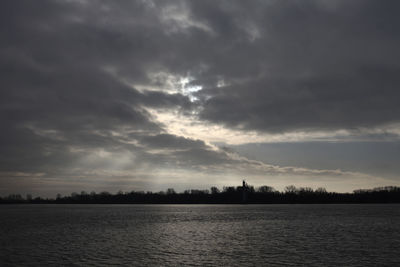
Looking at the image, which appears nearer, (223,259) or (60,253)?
(223,259)

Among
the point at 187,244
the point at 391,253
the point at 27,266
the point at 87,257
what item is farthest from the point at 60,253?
the point at 391,253

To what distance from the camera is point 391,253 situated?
43000mm

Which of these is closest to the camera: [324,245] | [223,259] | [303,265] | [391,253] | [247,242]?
[303,265]

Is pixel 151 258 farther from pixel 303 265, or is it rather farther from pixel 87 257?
pixel 303 265

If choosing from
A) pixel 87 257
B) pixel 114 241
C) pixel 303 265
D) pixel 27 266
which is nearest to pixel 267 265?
pixel 303 265

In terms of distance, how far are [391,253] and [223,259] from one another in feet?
64.1

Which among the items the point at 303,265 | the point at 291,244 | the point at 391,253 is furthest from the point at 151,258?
the point at 391,253

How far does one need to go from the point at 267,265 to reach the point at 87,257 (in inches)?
774

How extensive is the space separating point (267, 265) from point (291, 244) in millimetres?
16567

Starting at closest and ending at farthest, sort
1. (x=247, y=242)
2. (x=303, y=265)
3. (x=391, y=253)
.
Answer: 1. (x=303, y=265)
2. (x=391, y=253)
3. (x=247, y=242)

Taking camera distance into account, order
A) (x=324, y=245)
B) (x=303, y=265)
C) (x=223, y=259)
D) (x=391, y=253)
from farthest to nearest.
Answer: (x=324, y=245) < (x=391, y=253) < (x=223, y=259) < (x=303, y=265)

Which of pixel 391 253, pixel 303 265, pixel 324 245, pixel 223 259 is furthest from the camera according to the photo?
pixel 324 245

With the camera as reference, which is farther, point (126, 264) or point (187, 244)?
point (187, 244)

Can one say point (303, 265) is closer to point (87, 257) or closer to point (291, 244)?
point (291, 244)
